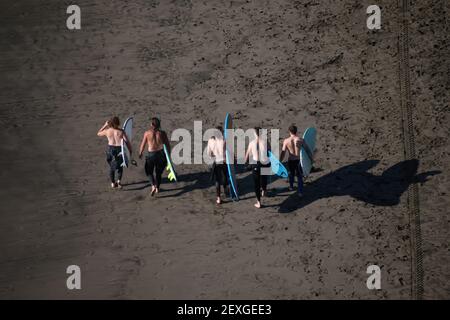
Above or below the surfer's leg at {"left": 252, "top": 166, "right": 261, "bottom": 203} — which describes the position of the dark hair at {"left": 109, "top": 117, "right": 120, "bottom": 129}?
above

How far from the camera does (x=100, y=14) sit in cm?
1642

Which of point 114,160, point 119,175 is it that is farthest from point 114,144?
point 119,175

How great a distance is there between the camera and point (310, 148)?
12.3m

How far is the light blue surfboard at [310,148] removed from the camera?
11719mm

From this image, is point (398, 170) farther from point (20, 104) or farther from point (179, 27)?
point (20, 104)

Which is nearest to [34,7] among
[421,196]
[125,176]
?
[125,176]

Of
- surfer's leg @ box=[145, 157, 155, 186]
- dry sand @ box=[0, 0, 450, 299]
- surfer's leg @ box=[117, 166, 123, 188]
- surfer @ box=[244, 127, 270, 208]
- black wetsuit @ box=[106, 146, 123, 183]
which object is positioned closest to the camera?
dry sand @ box=[0, 0, 450, 299]

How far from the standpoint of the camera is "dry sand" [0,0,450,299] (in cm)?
1032

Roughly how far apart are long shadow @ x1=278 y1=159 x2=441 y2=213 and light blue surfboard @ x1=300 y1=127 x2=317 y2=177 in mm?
444

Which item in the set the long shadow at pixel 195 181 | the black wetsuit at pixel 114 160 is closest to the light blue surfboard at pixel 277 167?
the long shadow at pixel 195 181

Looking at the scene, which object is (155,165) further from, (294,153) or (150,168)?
(294,153)

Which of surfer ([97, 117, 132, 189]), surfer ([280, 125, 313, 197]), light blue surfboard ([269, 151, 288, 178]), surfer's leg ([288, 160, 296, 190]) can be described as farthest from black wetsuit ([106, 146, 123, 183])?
surfer's leg ([288, 160, 296, 190])

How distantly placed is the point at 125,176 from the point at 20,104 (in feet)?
11.9

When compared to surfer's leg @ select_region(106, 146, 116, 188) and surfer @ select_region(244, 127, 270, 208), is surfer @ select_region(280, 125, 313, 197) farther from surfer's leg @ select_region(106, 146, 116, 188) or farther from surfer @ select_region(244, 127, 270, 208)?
surfer's leg @ select_region(106, 146, 116, 188)
